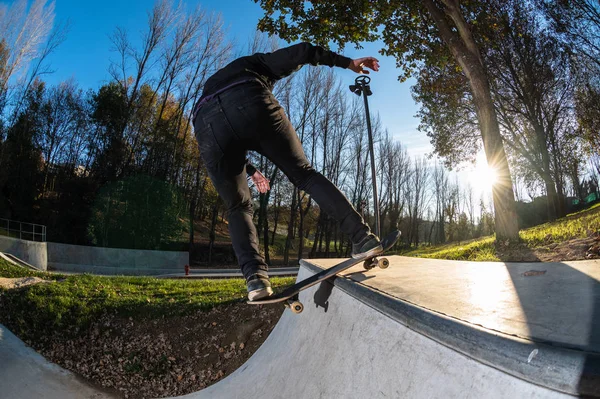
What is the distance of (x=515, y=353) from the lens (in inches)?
33.1

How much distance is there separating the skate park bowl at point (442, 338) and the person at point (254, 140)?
406 mm

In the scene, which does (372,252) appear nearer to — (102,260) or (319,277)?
(319,277)

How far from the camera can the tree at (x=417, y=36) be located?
6.87 meters

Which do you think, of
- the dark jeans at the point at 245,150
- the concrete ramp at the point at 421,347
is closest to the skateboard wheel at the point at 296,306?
→ the concrete ramp at the point at 421,347

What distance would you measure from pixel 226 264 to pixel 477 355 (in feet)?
81.0

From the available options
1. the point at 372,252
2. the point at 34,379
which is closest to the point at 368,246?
the point at 372,252

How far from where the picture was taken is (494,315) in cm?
113

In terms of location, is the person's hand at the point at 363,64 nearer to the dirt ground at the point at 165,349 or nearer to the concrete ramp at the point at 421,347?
the concrete ramp at the point at 421,347

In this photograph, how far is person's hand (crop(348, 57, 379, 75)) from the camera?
2.40m

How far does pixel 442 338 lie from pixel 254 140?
4.84 ft

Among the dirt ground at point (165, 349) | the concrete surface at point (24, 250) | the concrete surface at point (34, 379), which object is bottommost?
the concrete surface at point (34, 379)

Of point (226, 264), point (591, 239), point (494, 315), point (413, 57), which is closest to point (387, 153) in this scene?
point (226, 264)

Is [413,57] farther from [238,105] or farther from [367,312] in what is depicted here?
[367,312]

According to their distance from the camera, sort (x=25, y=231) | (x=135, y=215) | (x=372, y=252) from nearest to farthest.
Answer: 1. (x=372, y=252)
2. (x=25, y=231)
3. (x=135, y=215)
